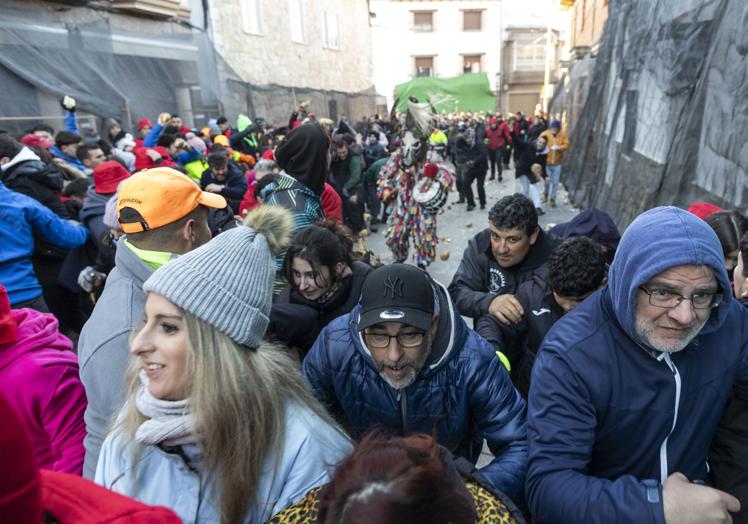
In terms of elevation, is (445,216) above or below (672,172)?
below

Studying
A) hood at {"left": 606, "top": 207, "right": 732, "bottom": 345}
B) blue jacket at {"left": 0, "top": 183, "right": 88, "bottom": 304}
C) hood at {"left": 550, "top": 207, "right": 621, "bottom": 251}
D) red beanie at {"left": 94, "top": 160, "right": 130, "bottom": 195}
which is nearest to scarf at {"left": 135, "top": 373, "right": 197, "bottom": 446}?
hood at {"left": 606, "top": 207, "right": 732, "bottom": 345}

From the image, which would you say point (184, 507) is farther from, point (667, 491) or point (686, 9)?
point (686, 9)

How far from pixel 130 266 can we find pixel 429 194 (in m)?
4.77

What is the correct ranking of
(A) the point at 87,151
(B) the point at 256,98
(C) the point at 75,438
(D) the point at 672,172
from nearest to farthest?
(C) the point at 75,438, (D) the point at 672,172, (A) the point at 87,151, (B) the point at 256,98

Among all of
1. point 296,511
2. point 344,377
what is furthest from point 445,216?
point 296,511

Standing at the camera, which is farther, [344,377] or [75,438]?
[344,377]

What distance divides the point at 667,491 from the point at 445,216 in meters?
9.97

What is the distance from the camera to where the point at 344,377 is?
6.46 ft

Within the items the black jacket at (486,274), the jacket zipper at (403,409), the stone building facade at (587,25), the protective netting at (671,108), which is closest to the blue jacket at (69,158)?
the black jacket at (486,274)

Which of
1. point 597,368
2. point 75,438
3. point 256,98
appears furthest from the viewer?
point 256,98

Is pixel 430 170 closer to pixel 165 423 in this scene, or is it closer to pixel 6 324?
pixel 6 324

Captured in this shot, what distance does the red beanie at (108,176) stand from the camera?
388 cm

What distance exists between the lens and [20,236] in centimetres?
356

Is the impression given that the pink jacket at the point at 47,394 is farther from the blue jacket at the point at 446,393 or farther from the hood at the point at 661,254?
the hood at the point at 661,254
